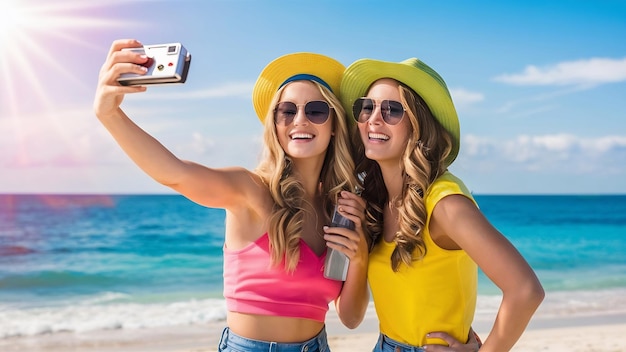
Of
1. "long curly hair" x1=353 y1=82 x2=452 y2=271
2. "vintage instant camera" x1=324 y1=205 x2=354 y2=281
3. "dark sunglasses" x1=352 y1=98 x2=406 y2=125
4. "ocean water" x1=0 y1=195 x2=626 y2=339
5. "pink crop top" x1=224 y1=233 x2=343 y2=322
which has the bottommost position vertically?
"ocean water" x1=0 y1=195 x2=626 y2=339

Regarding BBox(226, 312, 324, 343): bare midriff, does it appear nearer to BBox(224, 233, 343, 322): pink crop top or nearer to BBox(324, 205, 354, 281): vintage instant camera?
BBox(224, 233, 343, 322): pink crop top

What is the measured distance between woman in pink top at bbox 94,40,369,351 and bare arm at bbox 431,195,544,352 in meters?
0.69

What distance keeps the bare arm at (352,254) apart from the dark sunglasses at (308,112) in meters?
0.51

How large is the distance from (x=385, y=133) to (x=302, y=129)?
1.81ft

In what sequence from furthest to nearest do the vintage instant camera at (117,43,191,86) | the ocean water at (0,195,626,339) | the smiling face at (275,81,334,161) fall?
the ocean water at (0,195,626,339)
the smiling face at (275,81,334,161)
the vintage instant camera at (117,43,191,86)

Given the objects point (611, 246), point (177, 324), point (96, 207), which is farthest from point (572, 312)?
point (96, 207)

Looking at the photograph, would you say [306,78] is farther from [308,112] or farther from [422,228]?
[422,228]

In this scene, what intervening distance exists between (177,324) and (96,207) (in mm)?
36208

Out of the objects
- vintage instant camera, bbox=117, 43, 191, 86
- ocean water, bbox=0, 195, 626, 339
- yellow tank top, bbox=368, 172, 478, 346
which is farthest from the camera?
ocean water, bbox=0, 195, 626, 339

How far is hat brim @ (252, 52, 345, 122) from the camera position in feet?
13.7

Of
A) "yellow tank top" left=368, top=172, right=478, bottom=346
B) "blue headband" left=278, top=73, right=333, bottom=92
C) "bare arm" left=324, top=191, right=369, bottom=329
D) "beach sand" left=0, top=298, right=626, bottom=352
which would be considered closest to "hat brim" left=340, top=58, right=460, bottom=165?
"blue headband" left=278, top=73, right=333, bottom=92

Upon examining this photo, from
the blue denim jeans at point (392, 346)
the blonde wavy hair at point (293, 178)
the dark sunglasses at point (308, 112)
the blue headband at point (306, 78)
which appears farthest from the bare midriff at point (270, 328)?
the blue headband at point (306, 78)

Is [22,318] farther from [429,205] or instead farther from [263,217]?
[429,205]

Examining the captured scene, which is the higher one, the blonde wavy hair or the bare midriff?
the blonde wavy hair
